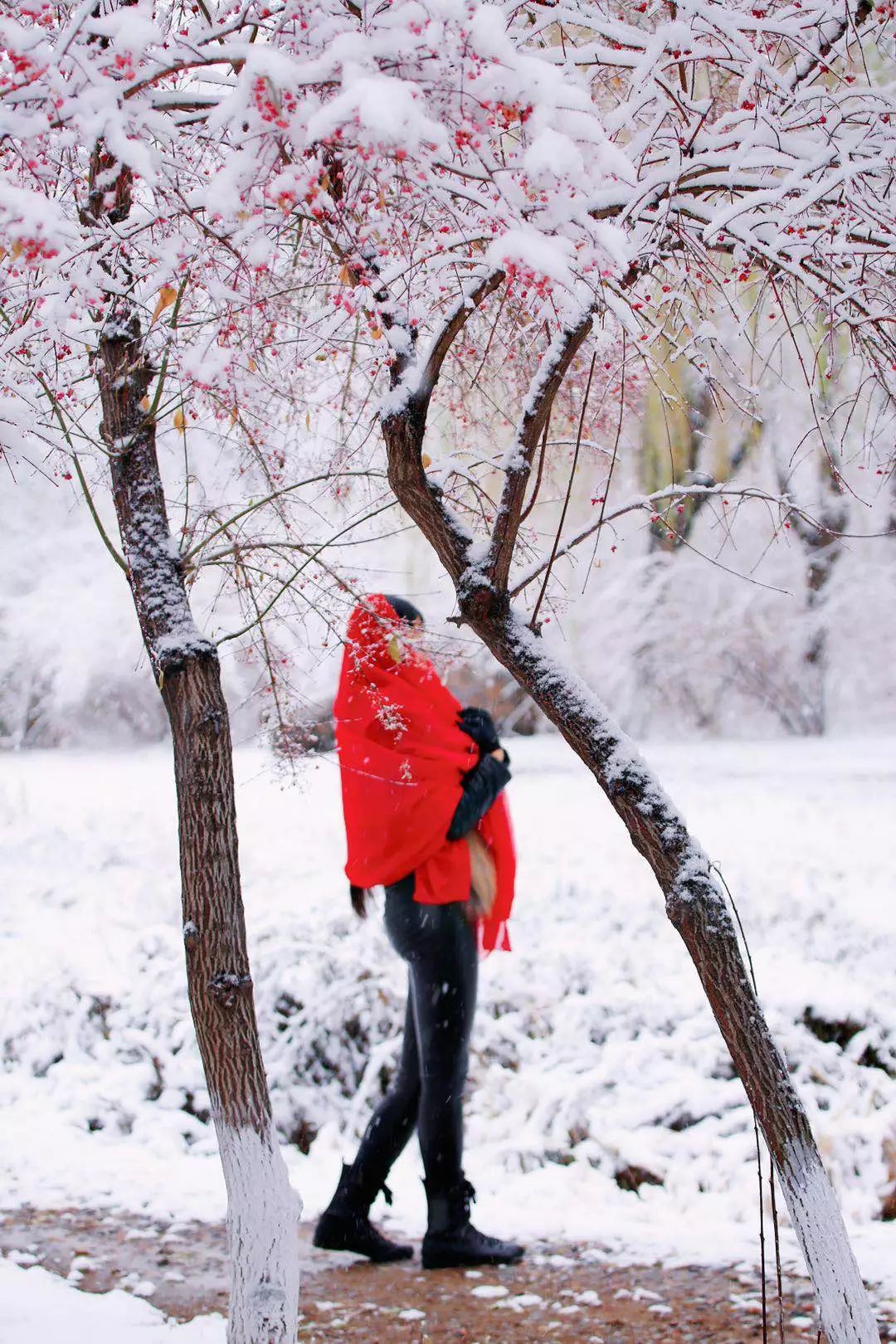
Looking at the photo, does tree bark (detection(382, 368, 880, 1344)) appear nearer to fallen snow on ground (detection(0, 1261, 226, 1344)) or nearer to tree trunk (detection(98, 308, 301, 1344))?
tree trunk (detection(98, 308, 301, 1344))

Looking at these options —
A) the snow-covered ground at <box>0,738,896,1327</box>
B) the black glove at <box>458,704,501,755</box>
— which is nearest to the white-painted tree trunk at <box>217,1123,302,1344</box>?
the snow-covered ground at <box>0,738,896,1327</box>

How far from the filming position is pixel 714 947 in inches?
100

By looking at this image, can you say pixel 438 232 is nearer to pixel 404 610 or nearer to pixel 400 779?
pixel 404 610

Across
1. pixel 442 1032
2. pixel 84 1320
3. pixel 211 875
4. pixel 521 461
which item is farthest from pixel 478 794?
pixel 84 1320

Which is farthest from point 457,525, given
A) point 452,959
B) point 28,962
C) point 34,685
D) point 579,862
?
point 34,685

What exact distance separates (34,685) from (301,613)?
35.7 feet

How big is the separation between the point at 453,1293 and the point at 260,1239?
842 mm

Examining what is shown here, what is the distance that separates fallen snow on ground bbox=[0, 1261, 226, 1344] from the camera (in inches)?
115

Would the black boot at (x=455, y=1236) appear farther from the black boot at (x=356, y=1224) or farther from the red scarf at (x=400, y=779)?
the red scarf at (x=400, y=779)

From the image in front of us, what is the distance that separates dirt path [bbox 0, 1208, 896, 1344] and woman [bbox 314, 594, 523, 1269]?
170 mm

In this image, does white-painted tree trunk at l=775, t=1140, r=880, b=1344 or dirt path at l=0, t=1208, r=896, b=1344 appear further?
dirt path at l=0, t=1208, r=896, b=1344

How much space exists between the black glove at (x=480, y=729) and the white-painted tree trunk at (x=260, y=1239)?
1.24 m

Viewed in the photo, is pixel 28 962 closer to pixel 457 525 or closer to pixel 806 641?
pixel 457 525

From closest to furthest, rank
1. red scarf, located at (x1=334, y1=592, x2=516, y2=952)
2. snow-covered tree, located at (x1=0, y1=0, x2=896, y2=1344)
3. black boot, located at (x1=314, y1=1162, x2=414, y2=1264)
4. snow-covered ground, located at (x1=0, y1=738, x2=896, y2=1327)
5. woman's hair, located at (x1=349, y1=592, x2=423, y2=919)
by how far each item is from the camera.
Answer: snow-covered tree, located at (x1=0, y1=0, x2=896, y2=1344) < red scarf, located at (x1=334, y1=592, x2=516, y2=952) < woman's hair, located at (x1=349, y1=592, x2=423, y2=919) < black boot, located at (x1=314, y1=1162, x2=414, y2=1264) < snow-covered ground, located at (x1=0, y1=738, x2=896, y2=1327)
